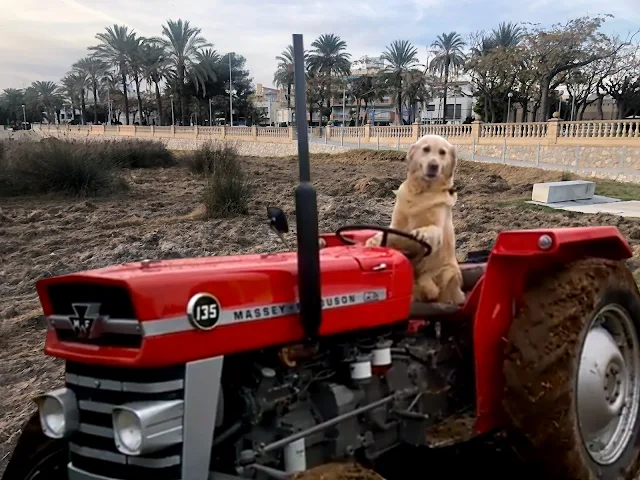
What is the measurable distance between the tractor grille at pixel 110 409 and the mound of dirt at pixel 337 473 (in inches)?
16.1

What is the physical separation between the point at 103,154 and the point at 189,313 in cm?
1812

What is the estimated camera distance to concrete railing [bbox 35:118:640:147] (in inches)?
861

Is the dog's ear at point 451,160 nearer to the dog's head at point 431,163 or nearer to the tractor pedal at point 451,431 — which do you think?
the dog's head at point 431,163

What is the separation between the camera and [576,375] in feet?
8.32

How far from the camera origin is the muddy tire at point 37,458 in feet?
7.53

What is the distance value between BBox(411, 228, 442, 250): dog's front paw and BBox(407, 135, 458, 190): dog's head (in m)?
0.33

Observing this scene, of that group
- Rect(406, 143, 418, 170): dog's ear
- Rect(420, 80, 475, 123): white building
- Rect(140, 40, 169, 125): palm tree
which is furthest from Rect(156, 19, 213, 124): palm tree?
Rect(406, 143, 418, 170): dog's ear

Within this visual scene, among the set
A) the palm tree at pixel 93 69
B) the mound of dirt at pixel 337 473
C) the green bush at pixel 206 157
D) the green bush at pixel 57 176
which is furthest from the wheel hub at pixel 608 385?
the palm tree at pixel 93 69

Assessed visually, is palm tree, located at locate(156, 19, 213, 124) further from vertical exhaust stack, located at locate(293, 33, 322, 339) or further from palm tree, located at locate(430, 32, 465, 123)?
vertical exhaust stack, located at locate(293, 33, 322, 339)

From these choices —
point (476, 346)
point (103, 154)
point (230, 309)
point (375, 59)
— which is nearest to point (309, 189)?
point (230, 309)

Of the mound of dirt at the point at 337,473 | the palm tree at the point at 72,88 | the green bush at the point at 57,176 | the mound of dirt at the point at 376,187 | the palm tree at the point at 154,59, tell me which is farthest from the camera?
the palm tree at the point at 72,88

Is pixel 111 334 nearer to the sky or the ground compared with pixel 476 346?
nearer to the sky

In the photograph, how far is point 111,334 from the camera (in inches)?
73.0

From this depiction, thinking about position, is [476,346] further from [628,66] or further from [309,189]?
[628,66]
